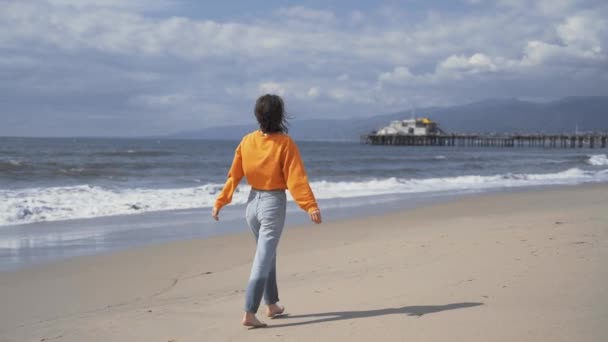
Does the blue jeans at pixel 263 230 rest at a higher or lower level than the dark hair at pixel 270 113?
lower

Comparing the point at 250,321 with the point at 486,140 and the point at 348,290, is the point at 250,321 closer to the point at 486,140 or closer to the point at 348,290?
the point at 348,290

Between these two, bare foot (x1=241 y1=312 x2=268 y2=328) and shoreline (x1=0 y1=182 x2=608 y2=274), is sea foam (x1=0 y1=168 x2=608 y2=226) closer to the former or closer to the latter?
shoreline (x1=0 y1=182 x2=608 y2=274)

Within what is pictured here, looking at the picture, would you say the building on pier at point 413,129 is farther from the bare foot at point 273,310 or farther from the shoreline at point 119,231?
the bare foot at point 273,310

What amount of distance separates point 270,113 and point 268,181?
0.45 metres

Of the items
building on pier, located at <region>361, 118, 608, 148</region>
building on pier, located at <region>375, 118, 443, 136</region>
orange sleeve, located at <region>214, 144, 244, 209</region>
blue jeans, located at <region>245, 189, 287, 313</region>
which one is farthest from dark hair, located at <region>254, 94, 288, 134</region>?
building on pier, located at <region>375, 118, 443, 136</region>

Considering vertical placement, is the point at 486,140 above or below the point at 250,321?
above

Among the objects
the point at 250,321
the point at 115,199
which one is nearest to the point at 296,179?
the point at 250,321

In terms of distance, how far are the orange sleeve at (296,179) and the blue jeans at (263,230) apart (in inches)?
6.0

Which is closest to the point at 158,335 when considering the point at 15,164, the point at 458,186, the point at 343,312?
the point at 343,312

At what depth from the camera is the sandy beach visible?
12.1 ft

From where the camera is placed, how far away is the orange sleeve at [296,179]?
150 inches

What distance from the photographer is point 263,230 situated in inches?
154

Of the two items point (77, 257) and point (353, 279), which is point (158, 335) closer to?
point (353, 279)

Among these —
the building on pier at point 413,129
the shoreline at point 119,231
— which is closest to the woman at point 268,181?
the shoreline at point 119,231
